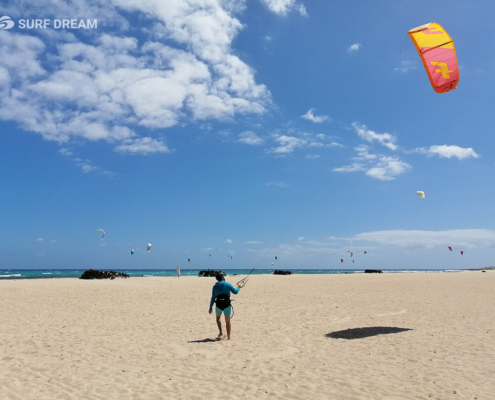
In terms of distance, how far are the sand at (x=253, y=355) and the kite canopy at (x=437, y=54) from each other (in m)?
8.06

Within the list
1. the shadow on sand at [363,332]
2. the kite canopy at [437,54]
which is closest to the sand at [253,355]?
the shadow on sand at [363,332]

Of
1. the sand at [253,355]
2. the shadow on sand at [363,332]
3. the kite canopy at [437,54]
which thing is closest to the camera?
the sand at [253,355]

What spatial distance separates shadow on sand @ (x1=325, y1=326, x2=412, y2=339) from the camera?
989 centimetres

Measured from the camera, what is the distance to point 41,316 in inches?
520

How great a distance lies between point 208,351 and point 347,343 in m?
3.77

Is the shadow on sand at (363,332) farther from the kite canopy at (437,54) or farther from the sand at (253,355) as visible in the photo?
the kite canopy at (437,54)

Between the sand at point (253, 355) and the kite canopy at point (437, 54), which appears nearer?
the sand at point (253, 355)

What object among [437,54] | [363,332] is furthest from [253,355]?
[437,54]

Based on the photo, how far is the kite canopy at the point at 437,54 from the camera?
433 inches

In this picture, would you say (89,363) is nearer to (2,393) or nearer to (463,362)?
(2,393)

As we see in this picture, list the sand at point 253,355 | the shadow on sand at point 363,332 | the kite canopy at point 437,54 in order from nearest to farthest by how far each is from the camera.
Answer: the sand at point 253,355, the shadow on sand at point 363,332, the kite canopy at point 437,54

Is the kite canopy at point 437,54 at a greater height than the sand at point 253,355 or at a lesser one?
greater

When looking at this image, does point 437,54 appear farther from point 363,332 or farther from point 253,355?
point 253,355

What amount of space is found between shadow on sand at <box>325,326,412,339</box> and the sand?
1.2 inches
